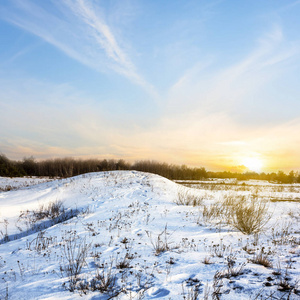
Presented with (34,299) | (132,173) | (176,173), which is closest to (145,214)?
(34,299)

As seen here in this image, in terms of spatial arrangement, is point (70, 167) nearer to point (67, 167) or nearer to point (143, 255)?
point (67, 167)

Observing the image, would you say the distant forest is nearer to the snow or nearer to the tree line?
the tree line

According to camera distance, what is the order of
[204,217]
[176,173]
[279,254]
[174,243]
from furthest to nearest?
[176,173] → [204,217] → [174,243] → [279,254]

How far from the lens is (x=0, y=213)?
10.6 metres

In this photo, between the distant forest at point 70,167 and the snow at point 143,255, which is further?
the distant forest at point 70,167

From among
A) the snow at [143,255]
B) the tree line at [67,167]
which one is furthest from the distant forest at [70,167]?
the snow at [143,255]

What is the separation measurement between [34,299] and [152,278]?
1985 mm

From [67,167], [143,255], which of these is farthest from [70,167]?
[143,255]

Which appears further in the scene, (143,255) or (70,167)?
(70,167)

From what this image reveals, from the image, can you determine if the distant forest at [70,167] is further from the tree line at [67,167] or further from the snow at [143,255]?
the snow at [143,255]

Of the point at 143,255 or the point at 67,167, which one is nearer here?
the point at 143,255

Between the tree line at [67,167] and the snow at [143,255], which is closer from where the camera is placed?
the snow at [143,255]

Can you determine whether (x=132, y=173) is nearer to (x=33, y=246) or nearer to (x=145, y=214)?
(x=145, y=214)

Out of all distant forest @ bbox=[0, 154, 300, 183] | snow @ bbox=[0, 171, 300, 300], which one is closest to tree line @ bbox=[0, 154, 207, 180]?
distant forest @ bbox=[0, 154, 300, 183]
